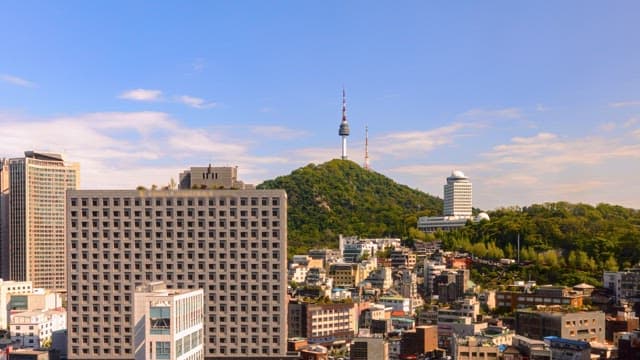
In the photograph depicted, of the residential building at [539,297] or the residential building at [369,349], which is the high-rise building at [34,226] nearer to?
the residential building at [539,297]

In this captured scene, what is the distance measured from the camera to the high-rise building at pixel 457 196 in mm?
134750

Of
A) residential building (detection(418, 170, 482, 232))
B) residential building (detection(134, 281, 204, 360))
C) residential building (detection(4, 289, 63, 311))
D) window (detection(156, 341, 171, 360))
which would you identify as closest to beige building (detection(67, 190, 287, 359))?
residential building (detection(134, 281, 204, 360))

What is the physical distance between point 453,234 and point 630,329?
50306 millimetres

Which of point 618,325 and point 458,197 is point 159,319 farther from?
point 458,197

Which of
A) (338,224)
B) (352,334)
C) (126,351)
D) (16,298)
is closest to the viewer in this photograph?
(126,351)

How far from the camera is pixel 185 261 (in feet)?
155

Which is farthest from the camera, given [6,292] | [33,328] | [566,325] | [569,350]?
[6,292]

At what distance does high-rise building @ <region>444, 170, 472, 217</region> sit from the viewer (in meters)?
135

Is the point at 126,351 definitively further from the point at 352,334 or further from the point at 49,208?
the point at 49,208

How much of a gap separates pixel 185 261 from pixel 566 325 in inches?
991

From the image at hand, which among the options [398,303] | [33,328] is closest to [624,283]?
[398,303]

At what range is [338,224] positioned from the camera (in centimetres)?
12338

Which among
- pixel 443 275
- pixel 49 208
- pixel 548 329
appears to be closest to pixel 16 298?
pixel 49 208

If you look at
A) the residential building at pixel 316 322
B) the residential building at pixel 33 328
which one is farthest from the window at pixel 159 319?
the residential building at pixel 33 328
